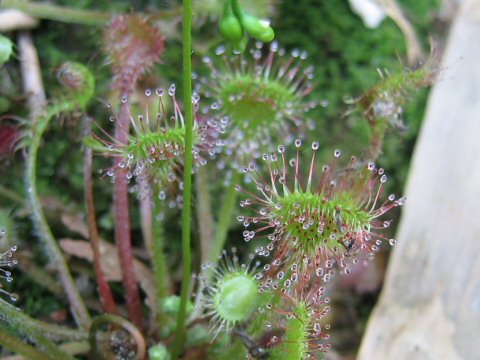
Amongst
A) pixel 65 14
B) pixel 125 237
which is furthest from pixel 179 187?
pixel 65 14

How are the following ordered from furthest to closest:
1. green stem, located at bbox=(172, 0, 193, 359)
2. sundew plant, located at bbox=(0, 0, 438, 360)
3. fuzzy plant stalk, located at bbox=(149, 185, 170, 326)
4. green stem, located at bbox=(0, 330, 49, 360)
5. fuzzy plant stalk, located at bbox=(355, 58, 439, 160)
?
fuzzy plant stalk, located at bbox=(149, 185, 170, 326) → fuzzy plant stalk, located at bbox=(355, 58, 439, 160) → green stem, located at bbox=(0, 330, 49, 360) → sundew plant, located at bbox=(0, 0, 438, 360) → green stem, located at bbox=(172, 0, 193, 359)

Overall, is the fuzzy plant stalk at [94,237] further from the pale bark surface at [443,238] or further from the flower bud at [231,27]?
the pale bark surface at [443,238]

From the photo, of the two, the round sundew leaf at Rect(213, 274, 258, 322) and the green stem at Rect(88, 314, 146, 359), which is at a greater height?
the round sundew leaf at Rect(213, 274, 258, 322)

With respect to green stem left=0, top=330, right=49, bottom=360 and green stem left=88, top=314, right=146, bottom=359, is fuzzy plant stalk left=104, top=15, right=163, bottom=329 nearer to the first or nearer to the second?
green stem left=88, top=314, right=146, bottom=359

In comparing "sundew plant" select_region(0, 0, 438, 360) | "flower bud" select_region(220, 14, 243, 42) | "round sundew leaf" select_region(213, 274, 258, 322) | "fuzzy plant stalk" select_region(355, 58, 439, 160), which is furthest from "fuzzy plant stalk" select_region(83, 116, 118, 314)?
"fuzzy plant stalk" select_region(355, 58, 439, 160)

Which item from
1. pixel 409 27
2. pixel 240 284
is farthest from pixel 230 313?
pixel 409 27

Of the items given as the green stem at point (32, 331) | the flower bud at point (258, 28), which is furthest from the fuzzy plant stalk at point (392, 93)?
the green stem at point (32, 331)
